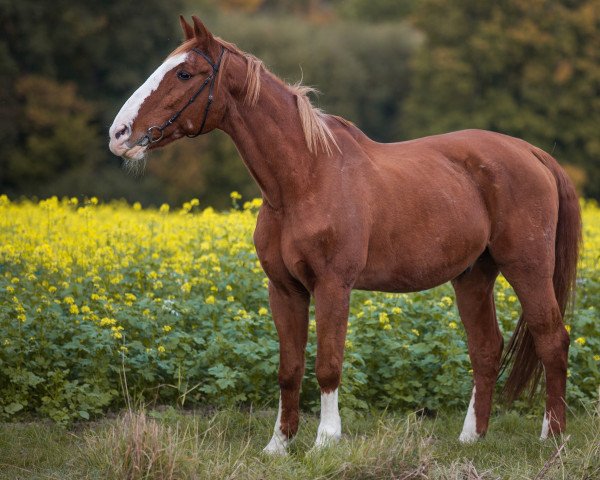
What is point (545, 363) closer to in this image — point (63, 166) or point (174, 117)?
point (174, 117)

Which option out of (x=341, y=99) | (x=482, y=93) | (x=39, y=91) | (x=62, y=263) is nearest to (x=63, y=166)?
(x=39, y=91)

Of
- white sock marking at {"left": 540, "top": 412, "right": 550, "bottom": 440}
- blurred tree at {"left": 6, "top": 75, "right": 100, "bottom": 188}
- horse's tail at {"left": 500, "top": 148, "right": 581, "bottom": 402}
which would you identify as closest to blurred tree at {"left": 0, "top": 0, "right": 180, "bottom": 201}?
blurred tree at {"left": 6, "top": 75, "right": 100, "bottom": 188}

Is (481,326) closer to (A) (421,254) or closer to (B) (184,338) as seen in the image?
(A) (421,254)

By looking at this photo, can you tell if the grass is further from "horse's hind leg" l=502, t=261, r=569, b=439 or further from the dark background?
the dark background

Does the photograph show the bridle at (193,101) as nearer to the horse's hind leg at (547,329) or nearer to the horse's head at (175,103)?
the horse's head at (175,103)

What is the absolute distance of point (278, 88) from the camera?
5.15 metres

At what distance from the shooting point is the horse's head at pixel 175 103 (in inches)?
187

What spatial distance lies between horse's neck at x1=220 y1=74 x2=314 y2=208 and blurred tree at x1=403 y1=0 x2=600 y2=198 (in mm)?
26268

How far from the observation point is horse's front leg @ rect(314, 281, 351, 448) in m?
4.95

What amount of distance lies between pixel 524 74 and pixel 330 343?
28.7m

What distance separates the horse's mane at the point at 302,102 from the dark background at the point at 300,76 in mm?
19877

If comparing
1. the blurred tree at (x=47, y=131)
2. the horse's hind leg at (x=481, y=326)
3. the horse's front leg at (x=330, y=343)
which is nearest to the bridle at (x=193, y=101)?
the horse's front leg at (x=330, y=343)

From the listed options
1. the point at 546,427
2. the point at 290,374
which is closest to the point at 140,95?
the point at 290,374

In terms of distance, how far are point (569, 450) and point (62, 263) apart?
454 cm
